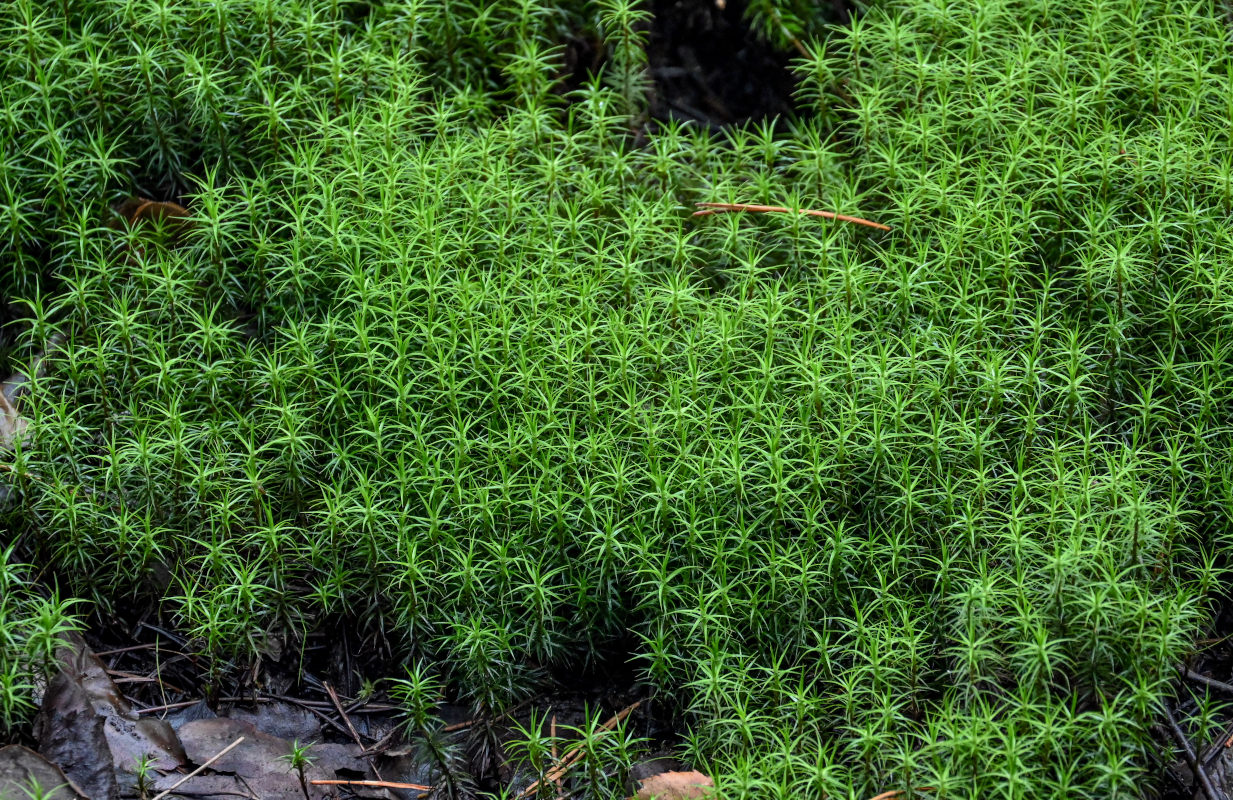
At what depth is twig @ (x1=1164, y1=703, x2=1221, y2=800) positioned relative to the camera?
257 centimetres

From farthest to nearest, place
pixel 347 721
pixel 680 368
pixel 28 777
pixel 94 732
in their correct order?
pixel 680 368, pixel 347 721, pixel 94 732, pixel 28 777

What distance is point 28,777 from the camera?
2426 millimetres

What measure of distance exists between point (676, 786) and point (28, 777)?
1458 mm

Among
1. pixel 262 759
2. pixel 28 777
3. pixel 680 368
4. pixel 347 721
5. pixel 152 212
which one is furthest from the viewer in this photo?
pixel 152 212

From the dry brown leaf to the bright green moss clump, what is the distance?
0.09 m

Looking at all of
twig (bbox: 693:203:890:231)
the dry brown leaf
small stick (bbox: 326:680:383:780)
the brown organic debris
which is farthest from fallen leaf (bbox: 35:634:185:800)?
twig (bbox: 693:203:890:231)

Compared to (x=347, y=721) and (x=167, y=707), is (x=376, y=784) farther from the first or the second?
(x=167, y=707)

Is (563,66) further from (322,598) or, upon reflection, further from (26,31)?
(322,598)

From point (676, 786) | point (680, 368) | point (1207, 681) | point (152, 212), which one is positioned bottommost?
point (676, 786)

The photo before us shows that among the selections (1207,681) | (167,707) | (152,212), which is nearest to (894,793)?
(1207,681)

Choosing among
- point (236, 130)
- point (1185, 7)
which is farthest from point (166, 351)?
point (1185, 7)

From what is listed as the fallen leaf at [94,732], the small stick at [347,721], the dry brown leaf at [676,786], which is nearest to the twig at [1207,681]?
the dry brown leaf at [676,786]

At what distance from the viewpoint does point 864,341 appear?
318 centimetres

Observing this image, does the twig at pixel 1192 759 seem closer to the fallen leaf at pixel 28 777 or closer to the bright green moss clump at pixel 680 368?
the bright green moss clump at pixel 680 368
